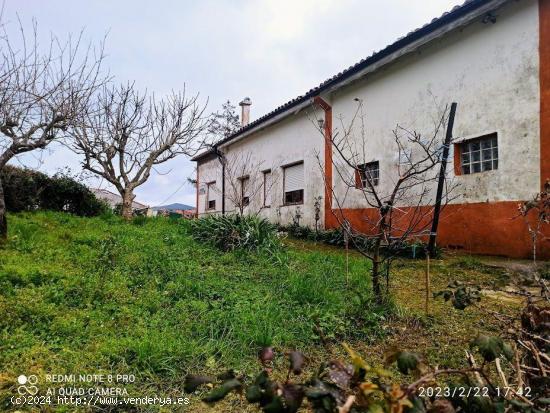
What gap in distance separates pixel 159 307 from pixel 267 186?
10388mm

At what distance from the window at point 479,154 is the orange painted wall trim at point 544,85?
0.84 m

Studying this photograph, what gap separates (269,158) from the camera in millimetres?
13836

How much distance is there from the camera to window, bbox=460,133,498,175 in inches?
277

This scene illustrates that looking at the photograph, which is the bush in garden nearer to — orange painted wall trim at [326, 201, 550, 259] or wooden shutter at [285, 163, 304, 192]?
orange painted wall trim at [326, 201, 550, 259]

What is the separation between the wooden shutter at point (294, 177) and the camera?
12.2m

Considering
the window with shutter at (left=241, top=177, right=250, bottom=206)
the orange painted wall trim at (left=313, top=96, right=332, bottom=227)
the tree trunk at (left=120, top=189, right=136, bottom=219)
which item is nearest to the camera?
the orange painted wall trim at (left=313, top=96, right=332, bottom=227)

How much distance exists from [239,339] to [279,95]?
64.9 feet

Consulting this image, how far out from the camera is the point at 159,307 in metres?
3.85

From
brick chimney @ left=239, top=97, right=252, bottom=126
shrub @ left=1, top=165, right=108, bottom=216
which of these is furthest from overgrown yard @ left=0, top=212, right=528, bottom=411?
brick chimney @ left=239, top=97, right=252, bottom=126

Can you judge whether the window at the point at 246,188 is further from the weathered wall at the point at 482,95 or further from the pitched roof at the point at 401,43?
the weathered wall at the point at 482,95

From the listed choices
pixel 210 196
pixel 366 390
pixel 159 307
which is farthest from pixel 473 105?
pixel 210 196

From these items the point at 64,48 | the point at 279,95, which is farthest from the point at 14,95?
the point at 279,95

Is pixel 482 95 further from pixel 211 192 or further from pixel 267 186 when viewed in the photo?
pixel 211 192

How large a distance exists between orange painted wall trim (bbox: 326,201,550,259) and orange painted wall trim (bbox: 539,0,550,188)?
819 mm
